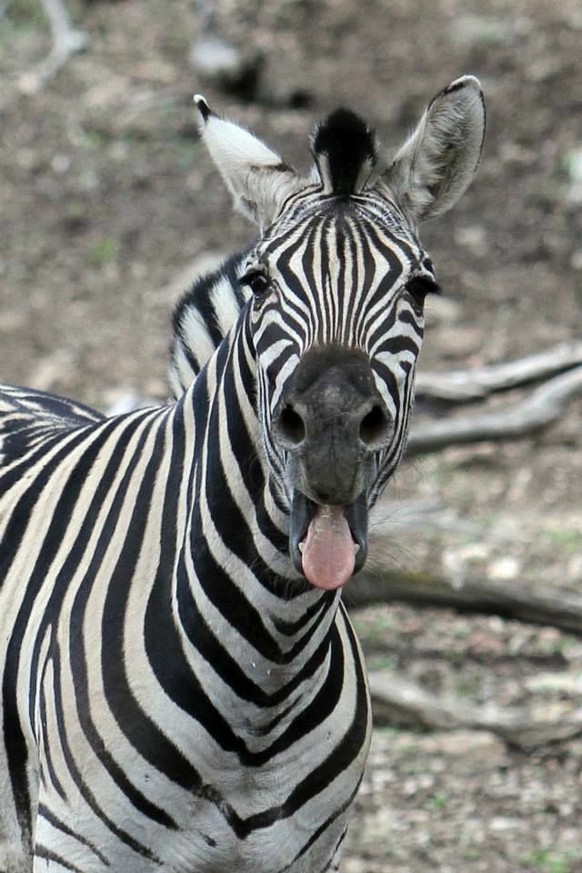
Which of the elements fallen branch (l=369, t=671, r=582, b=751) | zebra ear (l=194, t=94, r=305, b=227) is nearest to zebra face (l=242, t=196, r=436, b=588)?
zebra ear (l=194, t=94, r=305, b=227)

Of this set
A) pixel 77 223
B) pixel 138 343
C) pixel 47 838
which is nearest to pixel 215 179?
pixel 77 223

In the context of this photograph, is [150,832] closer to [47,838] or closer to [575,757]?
[47,838]

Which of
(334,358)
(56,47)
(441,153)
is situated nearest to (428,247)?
(56,47)

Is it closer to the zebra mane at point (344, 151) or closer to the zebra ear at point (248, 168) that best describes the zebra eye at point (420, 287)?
the zebra mane at point (344, 151)

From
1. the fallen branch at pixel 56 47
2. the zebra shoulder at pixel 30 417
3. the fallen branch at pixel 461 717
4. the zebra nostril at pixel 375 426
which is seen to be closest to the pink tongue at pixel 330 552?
the zebra nostril at pixel 375 426

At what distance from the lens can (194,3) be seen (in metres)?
14.2

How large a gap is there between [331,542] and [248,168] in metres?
0.91

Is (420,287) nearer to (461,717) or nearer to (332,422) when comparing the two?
(332,422)

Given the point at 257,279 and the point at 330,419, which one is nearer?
the point at 330,419

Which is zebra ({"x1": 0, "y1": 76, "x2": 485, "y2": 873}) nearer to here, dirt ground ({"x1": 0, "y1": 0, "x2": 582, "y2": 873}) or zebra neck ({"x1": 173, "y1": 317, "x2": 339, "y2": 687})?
zebra neck ({"x1": 173, "y1": 317, "x2": 339, "y2": 687})

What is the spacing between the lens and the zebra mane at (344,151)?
288cm

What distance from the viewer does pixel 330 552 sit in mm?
2650

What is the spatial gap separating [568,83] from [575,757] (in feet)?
27.2

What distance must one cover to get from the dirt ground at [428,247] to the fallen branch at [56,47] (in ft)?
0.32
